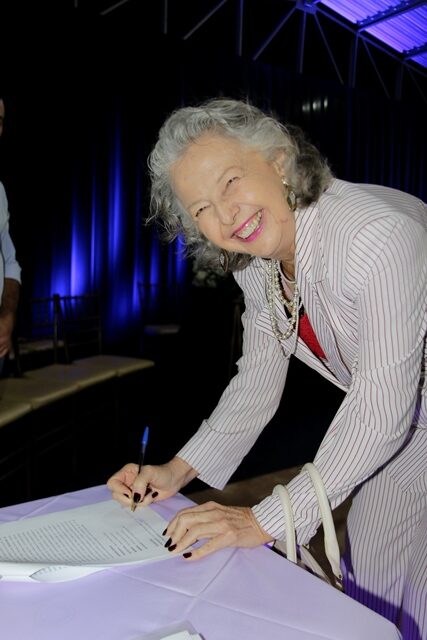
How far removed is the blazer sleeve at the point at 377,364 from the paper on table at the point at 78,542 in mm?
192

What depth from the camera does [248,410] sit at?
4.40 ft

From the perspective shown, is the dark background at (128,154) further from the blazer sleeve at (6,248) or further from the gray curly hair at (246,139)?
Answer: the gray curly hair at (246,139)

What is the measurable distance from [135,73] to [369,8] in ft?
15.4

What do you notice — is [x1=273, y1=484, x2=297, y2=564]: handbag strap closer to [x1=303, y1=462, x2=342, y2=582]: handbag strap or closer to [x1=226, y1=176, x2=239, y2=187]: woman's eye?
[x1=303, y1=462, x2=342, y2=582]: handbag strap

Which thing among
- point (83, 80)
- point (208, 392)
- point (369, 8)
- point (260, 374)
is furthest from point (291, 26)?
point (260, 374)

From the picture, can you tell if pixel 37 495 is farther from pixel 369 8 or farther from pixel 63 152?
pixel 369 8

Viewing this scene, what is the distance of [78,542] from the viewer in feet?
3.19

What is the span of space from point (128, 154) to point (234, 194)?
6449 mm

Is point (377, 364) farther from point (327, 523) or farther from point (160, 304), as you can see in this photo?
point (160, 304)

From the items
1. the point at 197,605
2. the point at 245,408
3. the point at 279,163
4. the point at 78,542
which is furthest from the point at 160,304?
the point at 197,605

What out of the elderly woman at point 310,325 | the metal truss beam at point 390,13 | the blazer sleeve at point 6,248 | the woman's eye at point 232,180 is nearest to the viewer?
the elderly woman at point 310,325

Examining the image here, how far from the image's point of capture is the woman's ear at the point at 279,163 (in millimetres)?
1148

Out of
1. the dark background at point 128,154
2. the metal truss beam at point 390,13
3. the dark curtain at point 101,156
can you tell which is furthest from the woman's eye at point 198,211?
the metal truss beam at point 390,13

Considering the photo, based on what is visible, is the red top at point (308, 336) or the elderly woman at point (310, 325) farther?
the red top at point (308, 336)
